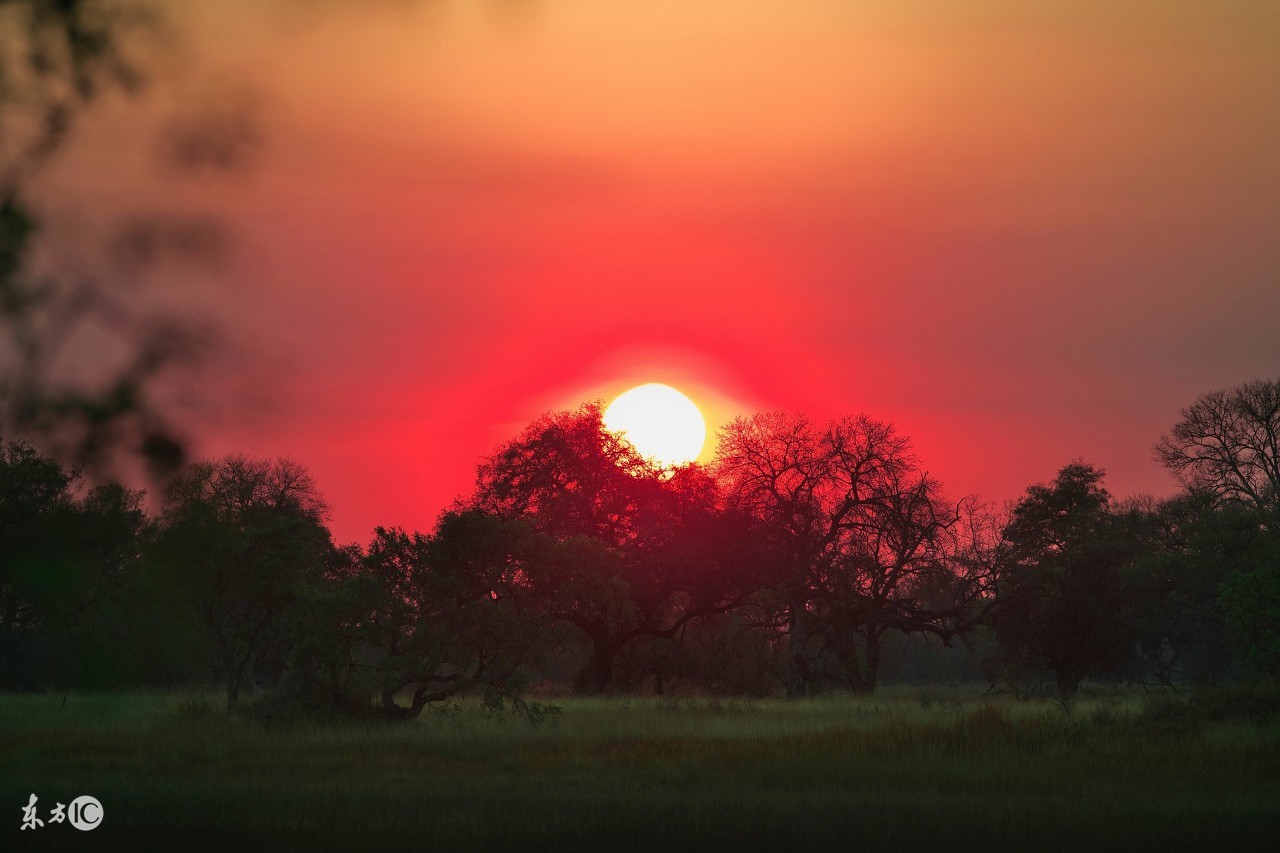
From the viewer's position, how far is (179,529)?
32.4m

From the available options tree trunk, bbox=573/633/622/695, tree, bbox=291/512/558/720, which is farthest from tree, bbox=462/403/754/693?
tree, bbox=291/512/558/720

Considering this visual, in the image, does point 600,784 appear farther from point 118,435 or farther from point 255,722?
point 255,722

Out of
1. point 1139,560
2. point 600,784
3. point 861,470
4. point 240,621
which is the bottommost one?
point 600,784

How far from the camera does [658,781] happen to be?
2258 cm

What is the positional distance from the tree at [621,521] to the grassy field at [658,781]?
16856 mm

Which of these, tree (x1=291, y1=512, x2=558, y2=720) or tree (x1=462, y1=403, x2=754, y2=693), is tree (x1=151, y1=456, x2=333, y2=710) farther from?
tree (x1=462, y1=403, x2=754, y2=693)

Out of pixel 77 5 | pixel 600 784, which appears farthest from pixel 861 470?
pixel 77 5

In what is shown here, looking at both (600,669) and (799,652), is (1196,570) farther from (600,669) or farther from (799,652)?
(600,669)

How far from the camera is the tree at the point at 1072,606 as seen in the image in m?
52.1

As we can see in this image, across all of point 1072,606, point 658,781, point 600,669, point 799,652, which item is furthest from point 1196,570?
point 658,781

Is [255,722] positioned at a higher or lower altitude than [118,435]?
lower

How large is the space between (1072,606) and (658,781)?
113ft

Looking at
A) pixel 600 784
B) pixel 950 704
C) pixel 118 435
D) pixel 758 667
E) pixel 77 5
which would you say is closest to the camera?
pixel 118 435

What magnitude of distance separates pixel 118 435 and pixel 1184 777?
18.9m
